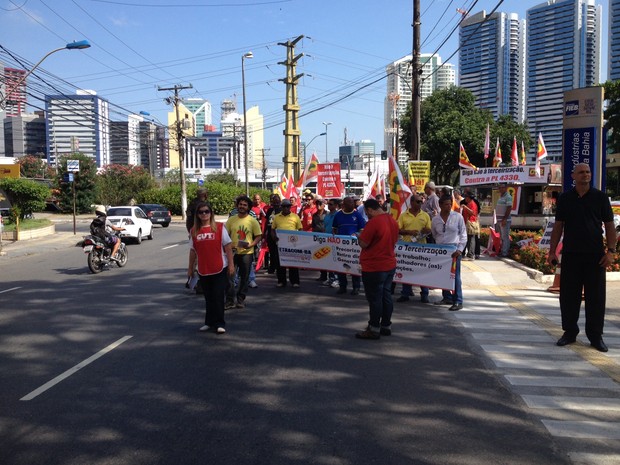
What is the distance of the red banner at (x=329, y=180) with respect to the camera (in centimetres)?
1839

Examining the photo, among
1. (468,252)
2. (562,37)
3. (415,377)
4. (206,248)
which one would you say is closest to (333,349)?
(415,377)

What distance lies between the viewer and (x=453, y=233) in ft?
32.3

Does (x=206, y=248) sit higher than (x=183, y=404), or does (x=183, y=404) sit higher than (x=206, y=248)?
(x=206, y=248)

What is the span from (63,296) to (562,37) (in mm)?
66229

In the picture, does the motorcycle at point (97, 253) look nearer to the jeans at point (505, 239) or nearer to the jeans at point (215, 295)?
the jeans at point (215, 295)

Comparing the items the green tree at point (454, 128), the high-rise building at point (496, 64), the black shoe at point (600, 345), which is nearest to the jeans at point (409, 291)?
the black shoe at point (600, 345)

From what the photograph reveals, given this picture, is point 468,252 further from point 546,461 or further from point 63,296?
point 546,461

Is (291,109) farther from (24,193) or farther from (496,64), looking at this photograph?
(24,193)

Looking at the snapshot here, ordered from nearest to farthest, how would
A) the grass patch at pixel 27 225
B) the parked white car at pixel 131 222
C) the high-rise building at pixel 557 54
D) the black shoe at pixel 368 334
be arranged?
the black shoe at pixel 368 334
the parked white car at pixel 131 222
the grass patch at pixel 27 225
the high-rise building at pixel 557 54

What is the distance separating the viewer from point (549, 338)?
7.74 m

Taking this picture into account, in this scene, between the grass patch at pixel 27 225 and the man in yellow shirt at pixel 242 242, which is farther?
the grass patch at pixel 27 225

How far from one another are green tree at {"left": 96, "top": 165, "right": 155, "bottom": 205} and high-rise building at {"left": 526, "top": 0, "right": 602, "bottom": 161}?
128 feet

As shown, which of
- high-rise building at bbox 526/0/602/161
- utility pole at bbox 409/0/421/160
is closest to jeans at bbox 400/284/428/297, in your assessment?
utility pole at bbox 409/0/421/160

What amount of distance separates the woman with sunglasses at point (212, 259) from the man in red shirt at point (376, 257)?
70.8 inches
